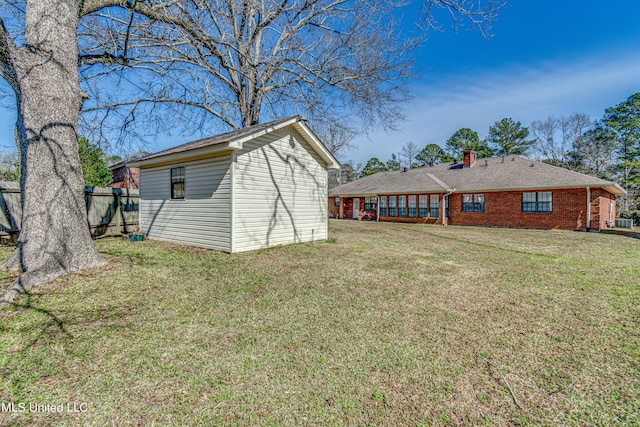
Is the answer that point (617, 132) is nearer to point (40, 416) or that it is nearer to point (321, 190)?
point (321, 190)

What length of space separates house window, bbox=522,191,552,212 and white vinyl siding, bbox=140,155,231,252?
57.2ft

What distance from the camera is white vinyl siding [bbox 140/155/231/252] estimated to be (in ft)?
25.5

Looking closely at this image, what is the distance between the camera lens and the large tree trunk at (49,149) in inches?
186

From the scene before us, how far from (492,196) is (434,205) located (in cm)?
361

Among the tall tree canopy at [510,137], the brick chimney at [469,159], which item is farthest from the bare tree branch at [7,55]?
the tall tree canopy at [510,137]

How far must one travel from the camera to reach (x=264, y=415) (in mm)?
2070

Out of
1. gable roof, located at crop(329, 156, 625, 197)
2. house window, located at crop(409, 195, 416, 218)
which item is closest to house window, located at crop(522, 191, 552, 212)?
gable roof, located at crop(329, 156, 625, 197)

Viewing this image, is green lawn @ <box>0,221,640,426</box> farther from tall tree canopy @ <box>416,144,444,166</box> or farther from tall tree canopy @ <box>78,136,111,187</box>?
tall tree canopy @ <box>416,144,444,166</box>

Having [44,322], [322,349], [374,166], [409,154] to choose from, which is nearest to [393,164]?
[409,154]

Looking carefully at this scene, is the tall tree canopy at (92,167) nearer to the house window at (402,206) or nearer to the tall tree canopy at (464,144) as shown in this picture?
the house window at (402,206)

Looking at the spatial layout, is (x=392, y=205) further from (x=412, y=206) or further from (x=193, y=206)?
(x=193, y=206)

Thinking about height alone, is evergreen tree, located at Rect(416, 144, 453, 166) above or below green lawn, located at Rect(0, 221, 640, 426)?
above

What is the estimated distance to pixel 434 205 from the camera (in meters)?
20.0

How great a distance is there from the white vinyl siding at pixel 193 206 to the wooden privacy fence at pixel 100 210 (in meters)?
1.09
